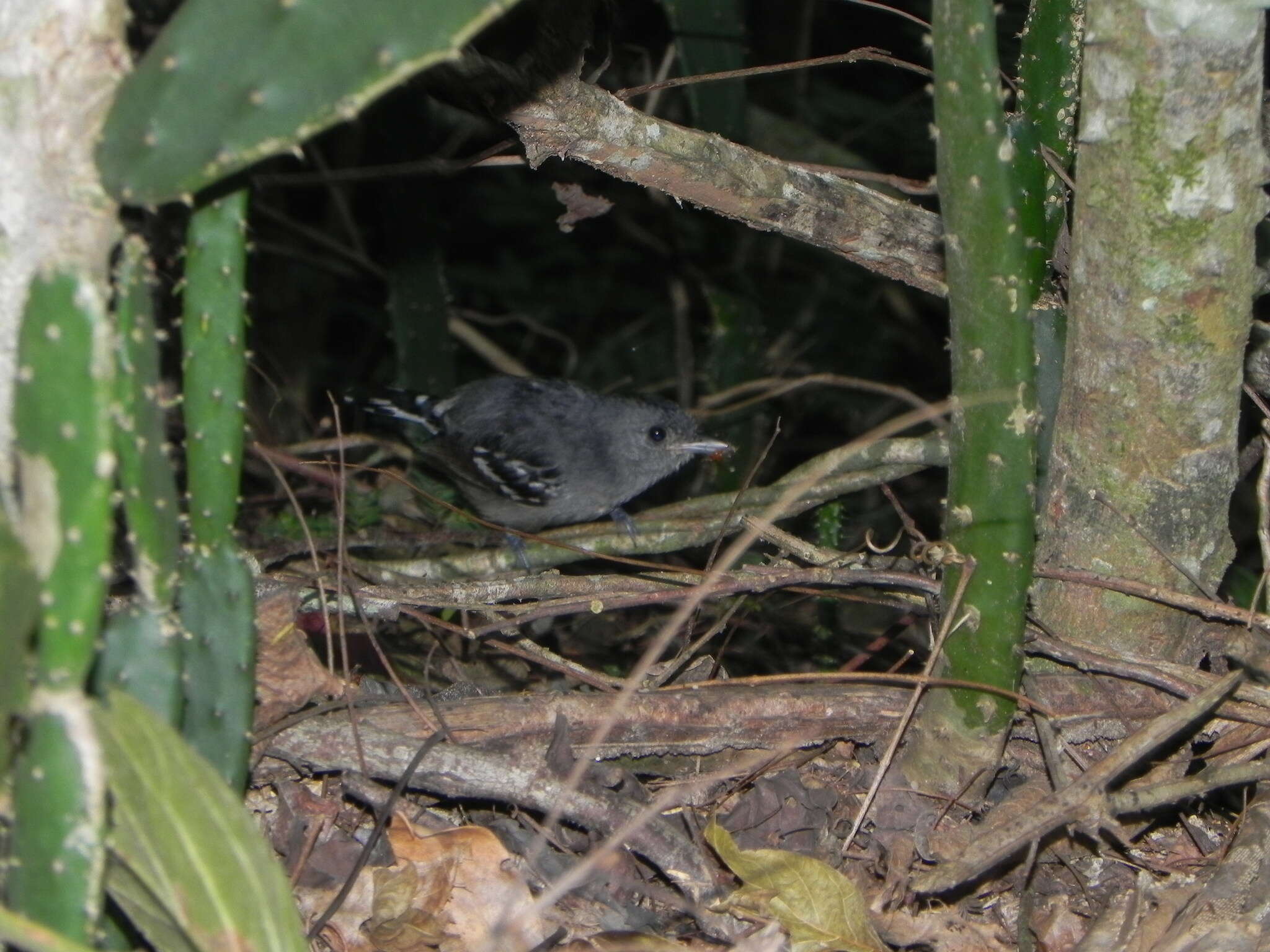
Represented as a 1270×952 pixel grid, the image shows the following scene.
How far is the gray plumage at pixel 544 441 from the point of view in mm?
5285

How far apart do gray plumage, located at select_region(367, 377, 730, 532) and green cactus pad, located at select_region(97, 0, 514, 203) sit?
3.43 metres

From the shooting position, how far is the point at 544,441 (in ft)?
17.4

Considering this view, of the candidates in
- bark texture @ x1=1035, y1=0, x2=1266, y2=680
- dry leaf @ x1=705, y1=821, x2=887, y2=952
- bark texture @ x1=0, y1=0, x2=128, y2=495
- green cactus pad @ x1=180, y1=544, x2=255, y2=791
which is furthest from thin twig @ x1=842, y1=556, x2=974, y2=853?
bark texture @ x1=0, y1=0, x2=128, y2=495

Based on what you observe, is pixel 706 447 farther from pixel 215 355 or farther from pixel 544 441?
pixel 215 355

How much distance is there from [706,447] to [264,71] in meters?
3.42

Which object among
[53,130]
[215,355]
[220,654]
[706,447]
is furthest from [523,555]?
[53,130]

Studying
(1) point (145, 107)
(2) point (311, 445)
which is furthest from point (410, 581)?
(1) point (145, 107)

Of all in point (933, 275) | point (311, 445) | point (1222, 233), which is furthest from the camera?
point (311, 445)

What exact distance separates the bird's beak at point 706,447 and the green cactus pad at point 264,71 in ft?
10.9

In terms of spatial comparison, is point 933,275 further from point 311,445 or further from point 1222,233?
point 311,445

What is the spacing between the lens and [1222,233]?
7.47 ft

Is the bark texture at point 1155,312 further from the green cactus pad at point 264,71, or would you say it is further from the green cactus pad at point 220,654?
the green cactus pad at point 220,654

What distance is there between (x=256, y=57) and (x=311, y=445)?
269 centimetres

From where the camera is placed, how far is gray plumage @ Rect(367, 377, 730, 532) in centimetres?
529
